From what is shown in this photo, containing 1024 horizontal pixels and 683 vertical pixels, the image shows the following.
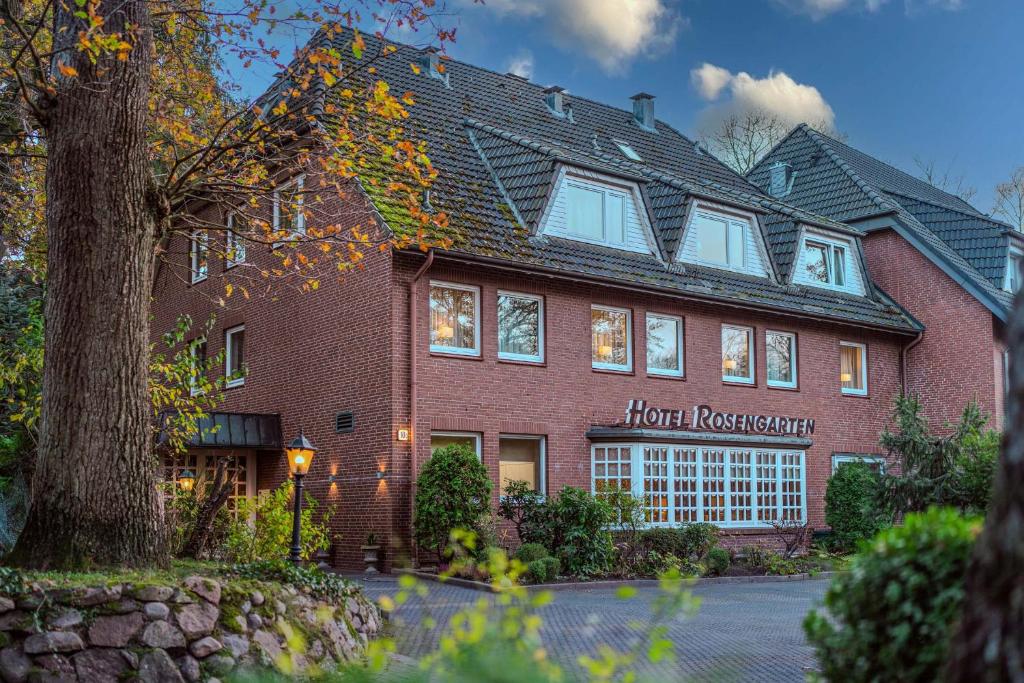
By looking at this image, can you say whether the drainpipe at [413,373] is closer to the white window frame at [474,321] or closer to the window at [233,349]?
the white window frame at [474,321]

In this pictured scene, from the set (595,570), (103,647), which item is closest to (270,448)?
(595,570)

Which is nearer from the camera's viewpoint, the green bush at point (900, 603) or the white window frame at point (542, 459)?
the green bush at point (900, 603)

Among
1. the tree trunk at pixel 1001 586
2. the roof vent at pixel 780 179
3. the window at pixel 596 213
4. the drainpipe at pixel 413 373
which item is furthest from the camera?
the roof vent at pixel 780 179

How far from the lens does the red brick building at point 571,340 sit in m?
19.2

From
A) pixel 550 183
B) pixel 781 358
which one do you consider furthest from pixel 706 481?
pixel 550 183

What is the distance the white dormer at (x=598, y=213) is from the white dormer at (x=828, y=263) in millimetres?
4718

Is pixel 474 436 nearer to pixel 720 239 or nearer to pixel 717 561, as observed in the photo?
pixel 717 561

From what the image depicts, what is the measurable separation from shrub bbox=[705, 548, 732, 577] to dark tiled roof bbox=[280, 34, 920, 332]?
204 inches

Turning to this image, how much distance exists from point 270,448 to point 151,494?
1171 cm

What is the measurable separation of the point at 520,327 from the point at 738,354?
5798mm

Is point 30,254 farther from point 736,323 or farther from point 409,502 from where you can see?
point 736,323

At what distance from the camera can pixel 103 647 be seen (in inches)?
309

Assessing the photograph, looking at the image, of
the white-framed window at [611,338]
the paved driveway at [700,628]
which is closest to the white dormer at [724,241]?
the white-framed window at [611,338]

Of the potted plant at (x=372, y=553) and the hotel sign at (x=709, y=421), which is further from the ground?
the hotel sign at (x=709, y=421)
